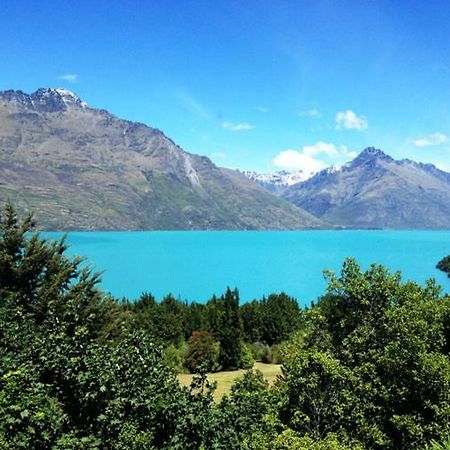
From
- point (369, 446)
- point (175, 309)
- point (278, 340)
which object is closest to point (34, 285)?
point (369, 446)

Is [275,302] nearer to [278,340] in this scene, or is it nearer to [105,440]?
[278,340]

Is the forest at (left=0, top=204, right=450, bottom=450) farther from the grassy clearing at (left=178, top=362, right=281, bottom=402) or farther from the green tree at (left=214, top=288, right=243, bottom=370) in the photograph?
the green tree at (left=214, top=288, right=243, bottom=370)

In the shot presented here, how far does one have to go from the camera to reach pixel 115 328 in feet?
81.9

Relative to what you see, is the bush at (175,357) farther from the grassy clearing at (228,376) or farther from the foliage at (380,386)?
the foliage at (380,386)

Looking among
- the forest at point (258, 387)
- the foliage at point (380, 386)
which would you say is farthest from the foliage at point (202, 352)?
the foliage at point (380, 386)

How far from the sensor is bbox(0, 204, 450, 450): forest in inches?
394

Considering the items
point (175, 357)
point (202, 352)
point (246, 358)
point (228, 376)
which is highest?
point (202, 352)

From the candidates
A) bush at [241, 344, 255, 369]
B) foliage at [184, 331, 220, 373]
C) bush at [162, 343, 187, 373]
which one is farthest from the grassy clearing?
foliage at [184, 331, 220, 373]

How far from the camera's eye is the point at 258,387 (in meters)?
15.6

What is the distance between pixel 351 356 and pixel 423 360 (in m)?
2.55

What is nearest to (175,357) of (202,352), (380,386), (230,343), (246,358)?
(202,352)

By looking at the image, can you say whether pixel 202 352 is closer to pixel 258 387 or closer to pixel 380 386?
pixel 258 387

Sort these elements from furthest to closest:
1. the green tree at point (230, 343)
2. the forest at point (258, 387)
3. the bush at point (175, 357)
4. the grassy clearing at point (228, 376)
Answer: the green tree at point (230, 343) → the bush at point (175, 357) → the grassy clearing at point (228, 376) → the forest at point (258, 387)

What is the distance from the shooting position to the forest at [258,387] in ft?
32.8
